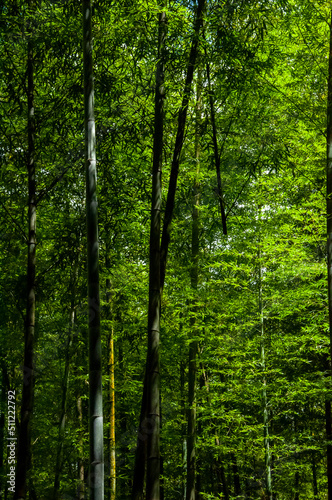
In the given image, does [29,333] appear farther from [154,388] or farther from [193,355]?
[193,355]

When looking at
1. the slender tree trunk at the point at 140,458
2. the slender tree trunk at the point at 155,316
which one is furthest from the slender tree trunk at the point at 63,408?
the slender tree trunk at the point at 155,316

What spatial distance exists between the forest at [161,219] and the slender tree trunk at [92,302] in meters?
0.01

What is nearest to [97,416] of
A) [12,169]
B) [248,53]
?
[248,53]

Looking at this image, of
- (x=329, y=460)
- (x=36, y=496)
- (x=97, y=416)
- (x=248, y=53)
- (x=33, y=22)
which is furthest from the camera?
(x=36, y=496)

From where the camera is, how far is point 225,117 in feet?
18.9

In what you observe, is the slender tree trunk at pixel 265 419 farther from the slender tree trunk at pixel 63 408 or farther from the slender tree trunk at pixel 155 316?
the slender tree trunk at pixel 155 316

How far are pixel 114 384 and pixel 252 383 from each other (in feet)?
9.33

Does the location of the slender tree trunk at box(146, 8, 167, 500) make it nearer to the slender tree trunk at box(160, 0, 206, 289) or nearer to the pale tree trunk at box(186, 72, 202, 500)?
the slender tree trunk at box(160, 0, 206, 289)

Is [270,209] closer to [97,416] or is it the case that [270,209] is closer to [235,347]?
[235,347]

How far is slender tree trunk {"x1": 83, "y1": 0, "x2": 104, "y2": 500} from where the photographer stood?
2957mm

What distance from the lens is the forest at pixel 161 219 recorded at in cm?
Result: 427

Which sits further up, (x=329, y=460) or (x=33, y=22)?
(x=33, y=22)

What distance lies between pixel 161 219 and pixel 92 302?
254cm

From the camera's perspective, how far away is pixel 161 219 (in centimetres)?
557
